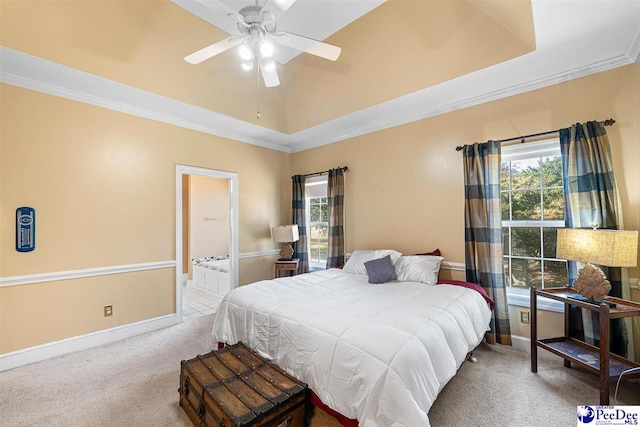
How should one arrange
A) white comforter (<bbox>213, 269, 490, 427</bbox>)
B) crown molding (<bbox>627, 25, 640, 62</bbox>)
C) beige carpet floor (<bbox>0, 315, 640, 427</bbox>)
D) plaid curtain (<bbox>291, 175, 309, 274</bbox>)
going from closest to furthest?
white comforter (<bbox>213, 269, 490, 427</bbox>)
beige carpet floor (<bbox>0, 315, 640, 427</bbox>)
crown molding (<bbox>627, 25, 640, 62</bbox>)
plaid curtain (<bbox>291, 175, 309, 274</bbox>)

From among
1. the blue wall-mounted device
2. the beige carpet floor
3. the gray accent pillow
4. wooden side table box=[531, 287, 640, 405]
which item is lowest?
the beige carpet floor

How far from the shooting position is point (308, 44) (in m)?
2.22

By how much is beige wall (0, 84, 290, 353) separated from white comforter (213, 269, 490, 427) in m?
1.61

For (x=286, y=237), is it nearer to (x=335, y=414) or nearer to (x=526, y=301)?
(x=335, y=414)

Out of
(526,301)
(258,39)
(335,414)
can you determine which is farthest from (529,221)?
(258,39)

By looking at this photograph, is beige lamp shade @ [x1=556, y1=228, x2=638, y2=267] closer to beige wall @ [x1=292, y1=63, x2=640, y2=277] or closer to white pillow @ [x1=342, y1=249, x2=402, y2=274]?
beige wall @ [x1=292, y1=63, x2=640, y2=277]

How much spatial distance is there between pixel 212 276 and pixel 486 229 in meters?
4.58

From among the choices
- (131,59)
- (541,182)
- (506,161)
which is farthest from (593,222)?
(131,59)

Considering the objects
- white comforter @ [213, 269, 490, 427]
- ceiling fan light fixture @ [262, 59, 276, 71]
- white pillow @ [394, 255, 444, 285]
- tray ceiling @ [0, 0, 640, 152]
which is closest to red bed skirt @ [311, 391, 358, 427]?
white comforter @ [213, 269, 490, 427]

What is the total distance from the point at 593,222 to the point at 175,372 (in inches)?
155

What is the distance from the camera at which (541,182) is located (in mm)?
2793

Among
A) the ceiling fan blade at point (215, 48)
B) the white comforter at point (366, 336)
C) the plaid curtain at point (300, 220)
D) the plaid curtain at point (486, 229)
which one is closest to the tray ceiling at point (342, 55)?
the plaid curtain at point (486, 229)

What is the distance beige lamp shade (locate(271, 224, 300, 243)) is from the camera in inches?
175

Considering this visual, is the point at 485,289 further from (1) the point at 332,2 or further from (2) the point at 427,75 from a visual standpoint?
(1) the point at 332,2
